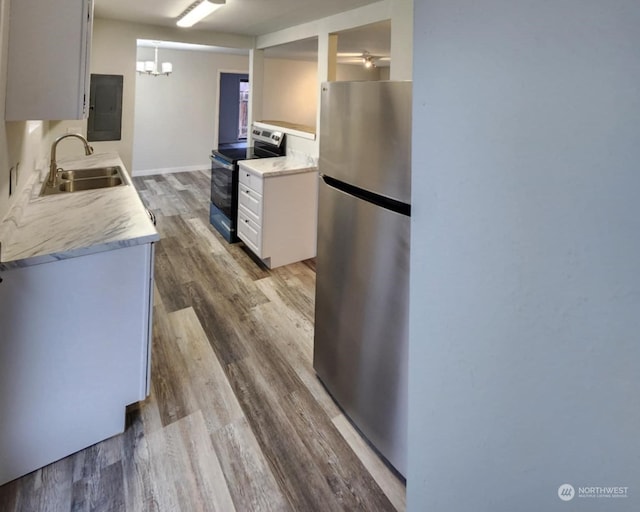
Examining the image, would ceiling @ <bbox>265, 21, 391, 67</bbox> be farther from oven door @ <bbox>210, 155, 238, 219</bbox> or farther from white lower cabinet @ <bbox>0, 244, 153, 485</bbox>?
white lower cabinet @ <bbox>0, 244, 153, 485</bbox>

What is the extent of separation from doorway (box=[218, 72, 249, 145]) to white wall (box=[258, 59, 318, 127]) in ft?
2.89

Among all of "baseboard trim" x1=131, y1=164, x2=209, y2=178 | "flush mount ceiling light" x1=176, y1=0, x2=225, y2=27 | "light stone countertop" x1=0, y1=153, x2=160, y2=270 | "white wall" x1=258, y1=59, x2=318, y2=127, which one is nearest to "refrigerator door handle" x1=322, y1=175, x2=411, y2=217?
"light stone countertop" x1=0, y1=153, x2=160, y2=270

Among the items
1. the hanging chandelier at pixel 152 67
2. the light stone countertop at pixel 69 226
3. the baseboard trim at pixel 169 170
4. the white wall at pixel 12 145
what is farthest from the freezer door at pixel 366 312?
the baseboard trim at pixel 169 170

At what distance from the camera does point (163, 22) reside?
4062mm

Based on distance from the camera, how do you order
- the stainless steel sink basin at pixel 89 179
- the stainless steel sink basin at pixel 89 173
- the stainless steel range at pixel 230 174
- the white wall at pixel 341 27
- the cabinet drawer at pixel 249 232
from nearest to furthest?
the white wall at pixel 341 27
the stainless steel sink basin at pixel 89 179
the stainless steel sink basin at pixel 89 173
the cabinet drawer at pixel 249 232
the stainless steel range at pixel 230 174

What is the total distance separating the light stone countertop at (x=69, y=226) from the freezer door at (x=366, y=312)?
0.83 meters

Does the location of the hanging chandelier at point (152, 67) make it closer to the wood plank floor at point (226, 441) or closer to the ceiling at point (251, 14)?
the ceiling at point (251, 14)

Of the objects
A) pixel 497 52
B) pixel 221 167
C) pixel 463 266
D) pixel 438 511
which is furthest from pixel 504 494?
pixel 221 167

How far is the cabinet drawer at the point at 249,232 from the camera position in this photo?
3.64 m

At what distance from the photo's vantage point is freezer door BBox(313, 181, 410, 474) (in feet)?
4.83

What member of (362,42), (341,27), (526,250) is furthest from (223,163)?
(526,250)

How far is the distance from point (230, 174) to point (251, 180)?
20.0 inches

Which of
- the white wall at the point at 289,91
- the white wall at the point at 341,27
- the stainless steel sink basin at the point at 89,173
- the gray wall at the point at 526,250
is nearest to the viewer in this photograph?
the gray wall at the point at 526,250

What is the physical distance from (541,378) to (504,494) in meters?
0.24
